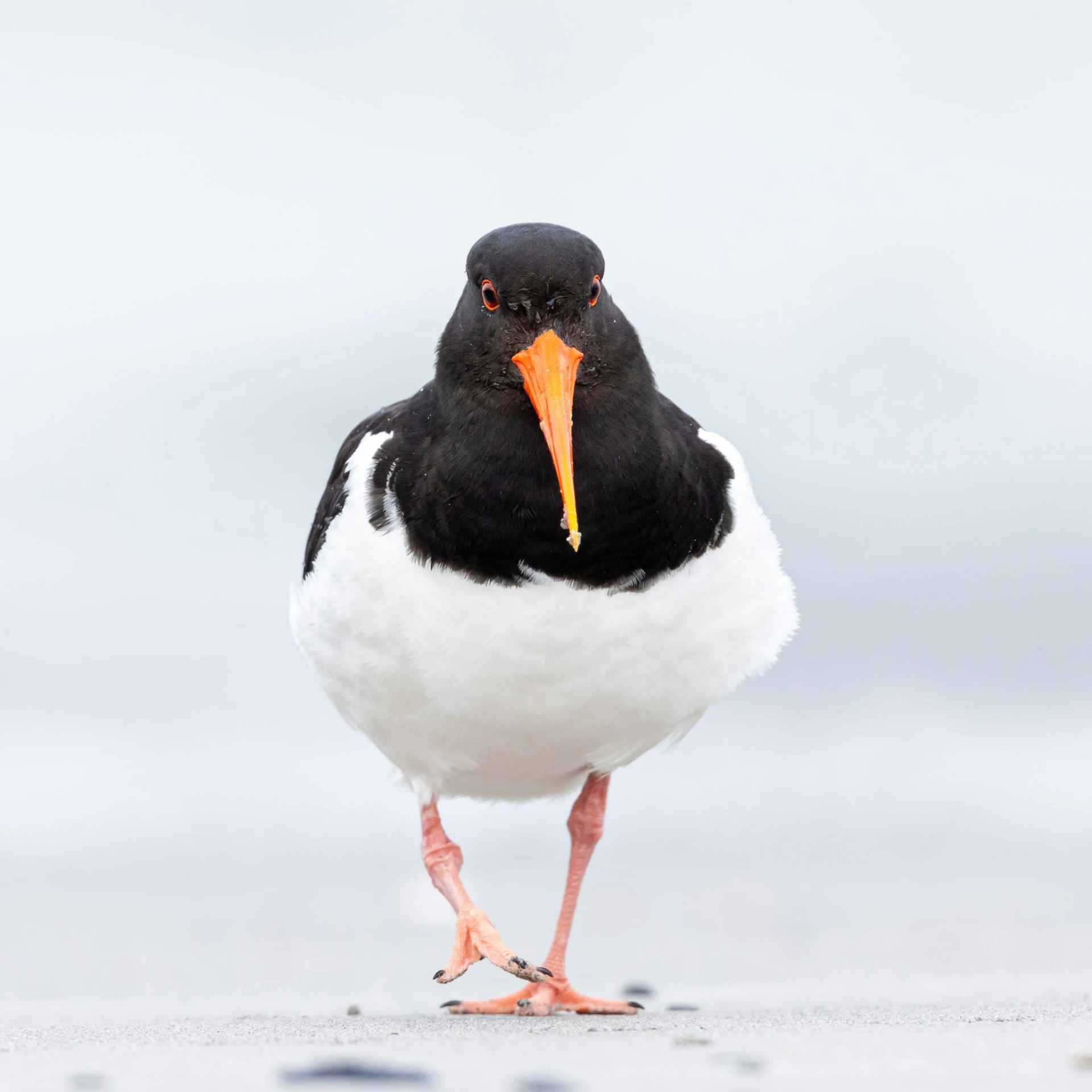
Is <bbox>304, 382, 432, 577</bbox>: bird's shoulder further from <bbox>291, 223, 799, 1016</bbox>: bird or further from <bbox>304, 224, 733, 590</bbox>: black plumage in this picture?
<bbox>304, 224, 733, 590</bbox>: black plumage

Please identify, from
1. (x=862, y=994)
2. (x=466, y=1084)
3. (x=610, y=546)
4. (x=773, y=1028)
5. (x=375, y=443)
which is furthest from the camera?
(x=862, y=994)

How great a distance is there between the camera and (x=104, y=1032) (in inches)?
A: 166

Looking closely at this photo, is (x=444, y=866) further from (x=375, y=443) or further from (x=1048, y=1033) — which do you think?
(x=1048, y=1033)

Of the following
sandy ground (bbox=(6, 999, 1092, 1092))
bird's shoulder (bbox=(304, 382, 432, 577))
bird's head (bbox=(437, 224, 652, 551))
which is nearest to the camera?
sandy ground (bbox=(6, 999, 1092, 1092))

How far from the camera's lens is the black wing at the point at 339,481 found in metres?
5.30

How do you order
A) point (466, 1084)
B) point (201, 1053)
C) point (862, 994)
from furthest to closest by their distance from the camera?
point (862, 994) → point (201, 1053) → point (466, 1084)

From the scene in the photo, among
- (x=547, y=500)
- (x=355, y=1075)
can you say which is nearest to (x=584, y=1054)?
(x=355, y=1075)

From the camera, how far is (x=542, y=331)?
14.9 ft

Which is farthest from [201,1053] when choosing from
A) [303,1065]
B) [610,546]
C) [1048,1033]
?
[1048,1033]

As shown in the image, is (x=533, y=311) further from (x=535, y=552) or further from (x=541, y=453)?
(x=535, y=552)

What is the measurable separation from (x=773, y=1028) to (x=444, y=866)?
165 centimetres

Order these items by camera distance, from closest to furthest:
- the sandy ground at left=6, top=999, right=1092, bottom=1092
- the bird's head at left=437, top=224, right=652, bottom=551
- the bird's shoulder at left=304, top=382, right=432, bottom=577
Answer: the sandy ground at left=6, top=999, right=1092, bottom=1092, the bird's head at left=437, top=224, right=652, bottom=551, the bird's shoulder at left=304, top=382, right=432, bottom=577

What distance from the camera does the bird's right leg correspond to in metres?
4.61

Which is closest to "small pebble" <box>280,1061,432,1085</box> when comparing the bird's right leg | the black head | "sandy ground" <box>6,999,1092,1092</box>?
"sandy ground" <box>6,999,1092,1092</box>
